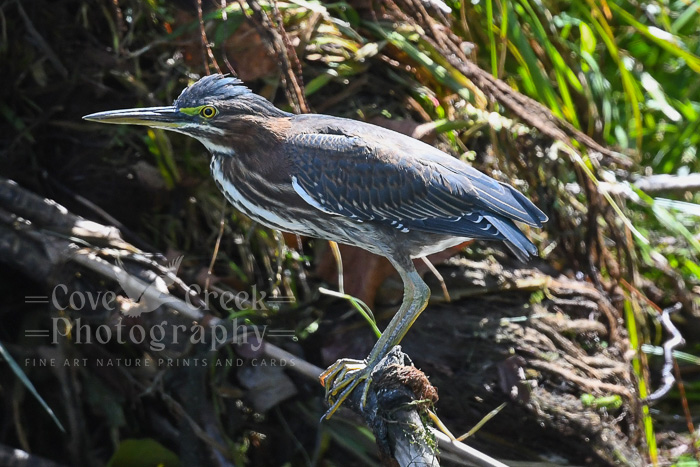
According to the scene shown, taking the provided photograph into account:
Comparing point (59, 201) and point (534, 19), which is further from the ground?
point (534, 19)

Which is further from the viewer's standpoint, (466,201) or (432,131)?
(432,131)

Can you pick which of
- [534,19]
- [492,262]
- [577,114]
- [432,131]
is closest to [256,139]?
[432,131]

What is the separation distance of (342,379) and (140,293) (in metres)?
0.82

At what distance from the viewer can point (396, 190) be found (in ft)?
9.36

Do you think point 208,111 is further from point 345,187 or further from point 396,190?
point 396,190

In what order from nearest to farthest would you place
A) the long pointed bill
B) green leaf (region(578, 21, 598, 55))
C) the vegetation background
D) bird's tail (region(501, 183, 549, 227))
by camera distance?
the long pointed bill, bird's tail (region(501, 183, 549, 227)), the vegetation background, green leaf (region(578, 21, 598, 55))

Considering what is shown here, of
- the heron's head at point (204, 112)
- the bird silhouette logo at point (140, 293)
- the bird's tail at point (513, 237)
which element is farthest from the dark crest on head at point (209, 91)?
the bird's tail at point (513, 237)

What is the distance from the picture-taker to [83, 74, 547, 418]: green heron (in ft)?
9.12

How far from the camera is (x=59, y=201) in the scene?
11.7 ft

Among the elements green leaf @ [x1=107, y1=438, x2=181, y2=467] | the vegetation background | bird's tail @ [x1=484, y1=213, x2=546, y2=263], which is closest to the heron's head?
the vegetation background

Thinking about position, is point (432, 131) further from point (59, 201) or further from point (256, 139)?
point (59, 201)

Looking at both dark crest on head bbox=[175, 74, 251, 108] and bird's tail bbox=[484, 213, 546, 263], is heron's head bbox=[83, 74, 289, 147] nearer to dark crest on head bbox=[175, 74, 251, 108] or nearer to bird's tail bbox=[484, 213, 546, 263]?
dark crest on head bbox=[175, 74, 251, 108]

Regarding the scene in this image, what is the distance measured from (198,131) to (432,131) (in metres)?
1.20

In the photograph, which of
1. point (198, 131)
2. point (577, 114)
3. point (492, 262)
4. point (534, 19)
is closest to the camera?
point (198, 131)
